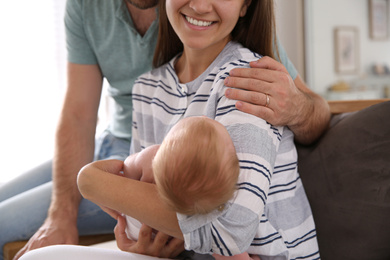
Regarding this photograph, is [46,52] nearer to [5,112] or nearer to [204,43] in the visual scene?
[5,112]

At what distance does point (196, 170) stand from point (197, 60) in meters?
0.54

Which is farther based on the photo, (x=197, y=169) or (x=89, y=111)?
(x=89, y=111)

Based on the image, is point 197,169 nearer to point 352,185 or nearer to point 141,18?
point 352,185

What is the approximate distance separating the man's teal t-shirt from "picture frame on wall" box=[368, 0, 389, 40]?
9.71ft

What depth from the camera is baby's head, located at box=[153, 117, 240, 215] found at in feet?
2.75

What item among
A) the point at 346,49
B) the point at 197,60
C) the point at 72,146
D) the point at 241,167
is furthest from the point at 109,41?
the point at 346,49

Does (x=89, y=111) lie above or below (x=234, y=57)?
below

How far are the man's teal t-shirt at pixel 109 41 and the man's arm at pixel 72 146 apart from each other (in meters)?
0.06

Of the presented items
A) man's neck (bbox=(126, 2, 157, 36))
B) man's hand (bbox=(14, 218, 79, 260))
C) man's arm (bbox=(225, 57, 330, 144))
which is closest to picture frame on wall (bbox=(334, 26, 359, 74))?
man's neck (bbox=(126, 2, 157, 36))

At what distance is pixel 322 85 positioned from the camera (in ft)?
13.7

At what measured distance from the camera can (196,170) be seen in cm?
84

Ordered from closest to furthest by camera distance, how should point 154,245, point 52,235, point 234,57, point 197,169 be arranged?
1. point 197,169
2. point 154,245
3. point 234,57
4. point 52,235

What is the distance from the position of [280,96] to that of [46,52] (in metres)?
3.13

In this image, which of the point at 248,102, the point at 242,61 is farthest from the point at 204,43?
the point at 248,102
